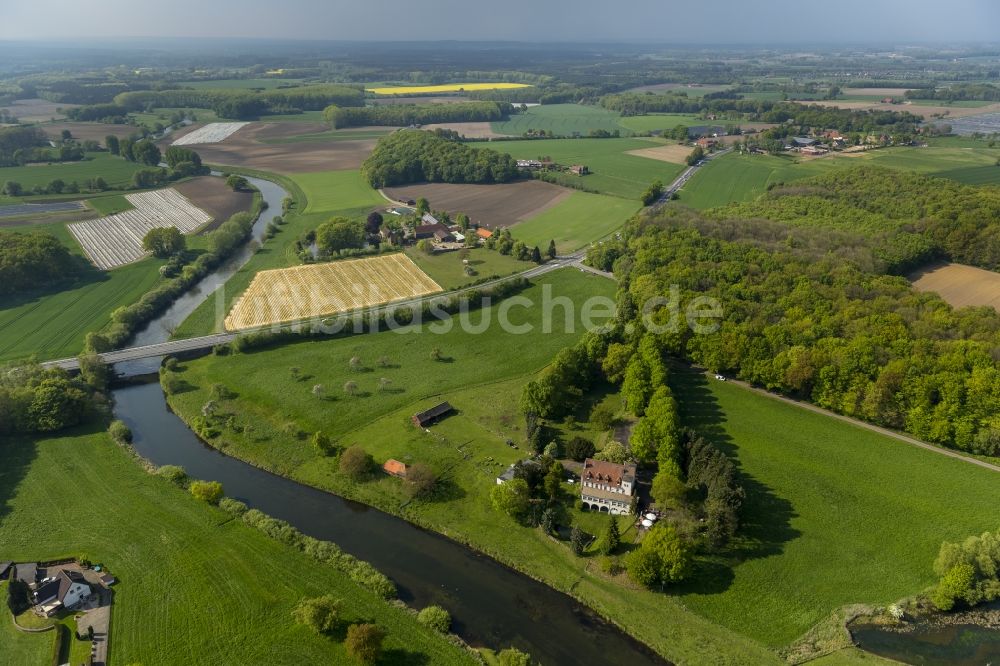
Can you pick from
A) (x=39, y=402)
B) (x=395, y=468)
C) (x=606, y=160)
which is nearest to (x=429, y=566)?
(x=395, y=468)

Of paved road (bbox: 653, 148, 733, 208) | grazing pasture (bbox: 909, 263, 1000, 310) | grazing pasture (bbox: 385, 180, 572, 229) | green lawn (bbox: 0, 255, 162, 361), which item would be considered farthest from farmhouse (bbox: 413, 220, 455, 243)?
grazing pasture (bbox: 909, 263, 1000, 310)

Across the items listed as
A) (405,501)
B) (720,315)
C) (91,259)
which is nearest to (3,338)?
(91,259)

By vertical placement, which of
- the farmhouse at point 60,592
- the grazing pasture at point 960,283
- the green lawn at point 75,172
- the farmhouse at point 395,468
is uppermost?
the green lawn at point 75,172

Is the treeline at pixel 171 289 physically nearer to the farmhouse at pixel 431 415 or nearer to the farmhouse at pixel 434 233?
the farmhouse at pixel 434 233

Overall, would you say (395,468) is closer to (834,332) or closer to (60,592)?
(60,592)

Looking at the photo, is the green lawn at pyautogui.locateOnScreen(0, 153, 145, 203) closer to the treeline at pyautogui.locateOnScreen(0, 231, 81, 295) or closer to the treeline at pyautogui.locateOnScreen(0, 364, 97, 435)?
the treeline at pyautogui.locateOnScreen(0, 231, 81, 295)

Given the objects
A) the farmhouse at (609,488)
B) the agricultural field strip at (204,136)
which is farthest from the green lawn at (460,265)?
the agricultural field strip at (204,136)
